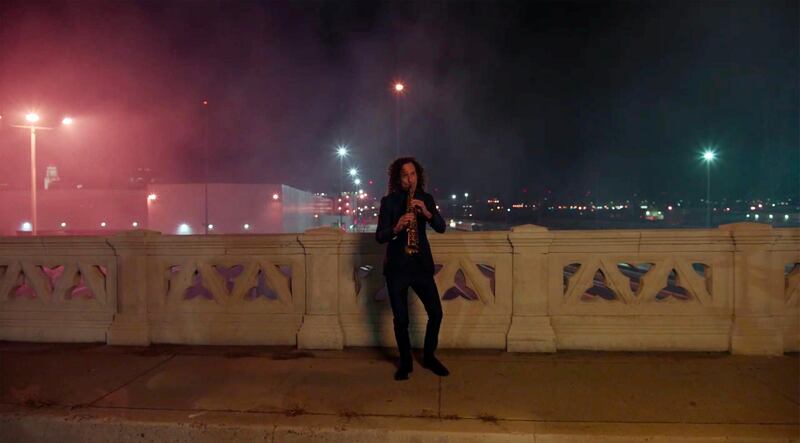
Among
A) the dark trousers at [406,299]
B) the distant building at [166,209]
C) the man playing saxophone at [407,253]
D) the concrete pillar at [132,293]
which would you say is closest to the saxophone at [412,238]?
the man playing saxophone at [407,253]

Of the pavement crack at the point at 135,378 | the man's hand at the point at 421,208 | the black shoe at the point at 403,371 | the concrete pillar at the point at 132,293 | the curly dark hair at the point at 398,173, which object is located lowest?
the pavement crack at the point at 135,378

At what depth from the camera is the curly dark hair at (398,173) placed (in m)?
4.81

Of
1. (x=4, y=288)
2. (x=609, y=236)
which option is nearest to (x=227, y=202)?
(x=4, y=288)

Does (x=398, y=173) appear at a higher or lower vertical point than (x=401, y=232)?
higher

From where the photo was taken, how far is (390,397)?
14.0ft

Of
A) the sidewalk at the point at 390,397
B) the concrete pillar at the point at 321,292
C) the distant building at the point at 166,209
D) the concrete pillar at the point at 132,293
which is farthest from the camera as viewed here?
the distant building at the point at 166,209

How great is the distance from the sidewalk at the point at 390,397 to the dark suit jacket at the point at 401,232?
1005mm

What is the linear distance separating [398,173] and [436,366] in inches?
67.5

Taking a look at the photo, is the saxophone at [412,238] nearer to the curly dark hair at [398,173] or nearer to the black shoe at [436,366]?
the curly dark hair at [398,173]

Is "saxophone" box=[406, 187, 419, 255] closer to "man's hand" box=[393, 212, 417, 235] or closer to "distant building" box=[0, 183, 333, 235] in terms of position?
"man's hand" box=[393, 212, 417, 235]

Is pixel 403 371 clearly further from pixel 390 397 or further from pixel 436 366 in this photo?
pixel 390 397

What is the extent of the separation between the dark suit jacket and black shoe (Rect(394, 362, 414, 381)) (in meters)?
0.81

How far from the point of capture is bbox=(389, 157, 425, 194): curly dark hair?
4812 millimetres

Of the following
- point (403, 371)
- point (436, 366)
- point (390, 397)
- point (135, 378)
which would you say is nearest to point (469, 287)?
point (436, 366)
